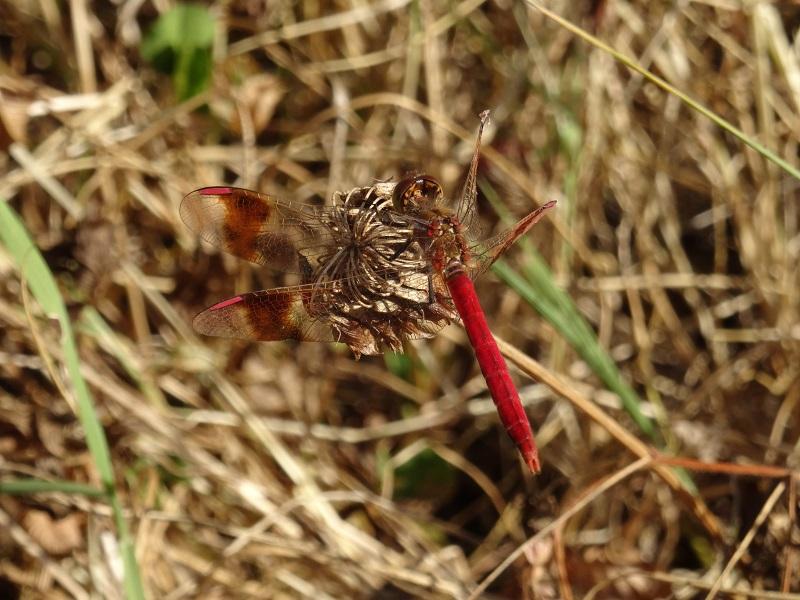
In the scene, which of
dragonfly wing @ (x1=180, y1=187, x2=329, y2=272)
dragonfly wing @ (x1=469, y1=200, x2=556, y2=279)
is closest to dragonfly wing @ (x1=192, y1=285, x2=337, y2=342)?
dragonfly wing @ (x1=180, y1=187, x2=329, y2=272)

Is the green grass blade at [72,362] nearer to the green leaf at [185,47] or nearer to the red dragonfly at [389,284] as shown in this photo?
the red dragonfly at [389,284]

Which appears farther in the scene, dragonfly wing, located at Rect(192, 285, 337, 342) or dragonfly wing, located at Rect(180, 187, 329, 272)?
dragonfly wing, located at Rect(180, 187, 329, 272)

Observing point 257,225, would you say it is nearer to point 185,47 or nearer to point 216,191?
point 216,191

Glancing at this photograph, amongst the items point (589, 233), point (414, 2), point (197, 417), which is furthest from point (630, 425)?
point (414, 2)

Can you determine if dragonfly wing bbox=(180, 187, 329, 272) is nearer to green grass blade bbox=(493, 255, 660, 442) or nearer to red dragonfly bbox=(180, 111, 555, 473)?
red dragonfly bbox=(180, 111, 555, 473)

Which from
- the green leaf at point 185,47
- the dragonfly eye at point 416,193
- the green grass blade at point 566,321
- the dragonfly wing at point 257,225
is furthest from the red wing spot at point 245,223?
the green leaf at point 185,47

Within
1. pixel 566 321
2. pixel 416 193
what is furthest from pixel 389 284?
pixel 566 321
